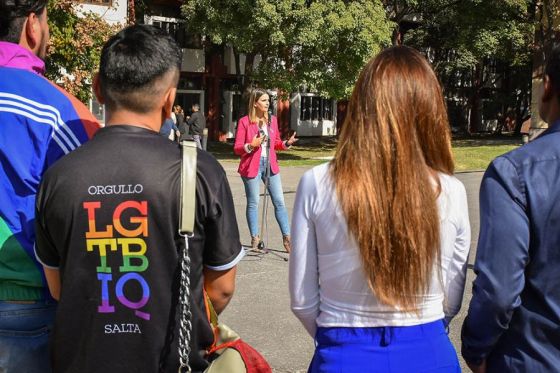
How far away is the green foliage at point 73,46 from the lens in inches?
604

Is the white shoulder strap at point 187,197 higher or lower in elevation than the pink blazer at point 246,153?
higher

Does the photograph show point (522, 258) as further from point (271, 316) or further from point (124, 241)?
point (271, 316)

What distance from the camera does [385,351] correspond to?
224 cm

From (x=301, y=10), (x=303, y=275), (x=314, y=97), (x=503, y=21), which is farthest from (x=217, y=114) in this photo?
(x=303, y=275)

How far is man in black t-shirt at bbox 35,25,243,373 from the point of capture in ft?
6.77

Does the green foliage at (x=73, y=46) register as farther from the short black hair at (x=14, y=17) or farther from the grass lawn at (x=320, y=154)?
the short black hair at (x=14, y=17)

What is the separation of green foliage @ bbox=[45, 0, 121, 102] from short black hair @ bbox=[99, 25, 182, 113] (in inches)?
543

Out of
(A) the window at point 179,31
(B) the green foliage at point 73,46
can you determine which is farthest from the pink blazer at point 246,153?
(A) the window at point 179,31

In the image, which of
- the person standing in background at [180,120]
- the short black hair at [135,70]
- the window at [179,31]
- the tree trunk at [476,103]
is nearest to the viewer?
the short black hair at [135,70]

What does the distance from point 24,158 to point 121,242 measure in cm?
44

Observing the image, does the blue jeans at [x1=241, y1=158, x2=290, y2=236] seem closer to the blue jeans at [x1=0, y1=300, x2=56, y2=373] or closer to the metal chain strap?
the blue jeans at [x1=0, y1=300, x2=56, y2=373]

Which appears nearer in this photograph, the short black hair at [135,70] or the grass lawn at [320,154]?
the short black hair at [135,70]

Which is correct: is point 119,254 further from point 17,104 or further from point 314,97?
point 314,97

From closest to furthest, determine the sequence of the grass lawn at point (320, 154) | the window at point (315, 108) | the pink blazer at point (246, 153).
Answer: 1. the pink blazer at point (246, 153)
2. the grass lawn at point (320, 154)
3. the window at point (315, 108)
